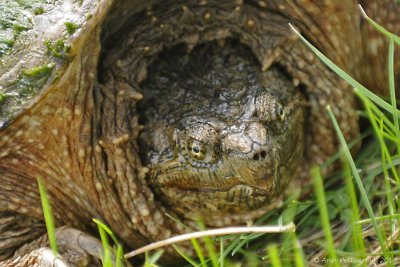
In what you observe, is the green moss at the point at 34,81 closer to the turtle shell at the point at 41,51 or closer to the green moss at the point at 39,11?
the turtle shell at the point at 41,51

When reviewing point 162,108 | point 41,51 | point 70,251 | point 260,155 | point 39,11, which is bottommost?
point 70,251

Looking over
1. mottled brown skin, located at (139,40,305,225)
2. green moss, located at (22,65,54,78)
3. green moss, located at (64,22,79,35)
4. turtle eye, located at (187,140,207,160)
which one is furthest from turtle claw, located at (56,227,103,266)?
green moss, located at (64,22,79,35)

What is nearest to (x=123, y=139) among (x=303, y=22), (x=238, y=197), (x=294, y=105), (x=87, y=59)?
(x=87, y=59)

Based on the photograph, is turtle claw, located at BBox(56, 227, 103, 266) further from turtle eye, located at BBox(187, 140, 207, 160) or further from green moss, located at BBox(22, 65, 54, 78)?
green moss, located at BBox(22, 65, 54, 78)

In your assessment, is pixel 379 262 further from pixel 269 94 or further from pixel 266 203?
pixel 269 94

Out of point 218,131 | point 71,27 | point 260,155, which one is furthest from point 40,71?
point 260,155

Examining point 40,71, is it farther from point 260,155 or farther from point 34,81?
point 260,155

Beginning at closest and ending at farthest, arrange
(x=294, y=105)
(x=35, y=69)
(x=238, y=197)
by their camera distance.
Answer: (x=35, y=69), (x=238, y=197), (x=294, y=105)
